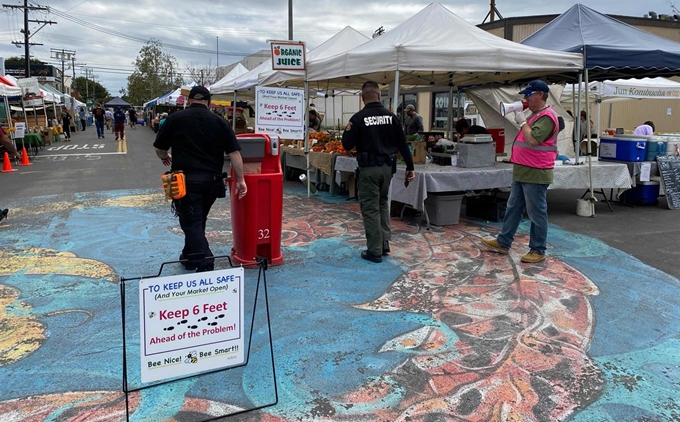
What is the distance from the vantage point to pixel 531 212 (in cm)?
537

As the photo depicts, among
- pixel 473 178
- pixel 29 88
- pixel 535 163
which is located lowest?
pixel 473 178

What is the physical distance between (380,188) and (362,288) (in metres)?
1.26

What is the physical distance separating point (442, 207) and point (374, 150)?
2.24 meters

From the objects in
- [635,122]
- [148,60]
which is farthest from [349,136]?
[148,60]

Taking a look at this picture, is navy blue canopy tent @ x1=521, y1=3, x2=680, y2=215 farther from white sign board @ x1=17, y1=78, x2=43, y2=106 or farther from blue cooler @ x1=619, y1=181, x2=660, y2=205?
white sign board @ x1=17, y1=78, x2=43, y2=106

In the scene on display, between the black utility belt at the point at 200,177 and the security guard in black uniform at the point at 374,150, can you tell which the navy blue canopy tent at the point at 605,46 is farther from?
the black utility belt at the point at 200,177

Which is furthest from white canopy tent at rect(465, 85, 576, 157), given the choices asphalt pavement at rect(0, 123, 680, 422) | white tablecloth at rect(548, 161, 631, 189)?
asphalt pavement at rect(0, 123, 680, 422)

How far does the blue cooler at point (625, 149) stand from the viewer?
28.1 feet

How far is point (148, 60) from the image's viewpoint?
54.1 m

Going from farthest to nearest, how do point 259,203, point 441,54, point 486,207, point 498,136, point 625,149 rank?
point 498,136 < point 625,149 < point 486,207 < point 441,54 < point 259,203

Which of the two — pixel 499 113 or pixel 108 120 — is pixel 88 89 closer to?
pixel 108 120

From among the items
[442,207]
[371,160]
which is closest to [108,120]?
[442,207]

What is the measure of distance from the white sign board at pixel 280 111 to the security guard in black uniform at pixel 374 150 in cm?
324

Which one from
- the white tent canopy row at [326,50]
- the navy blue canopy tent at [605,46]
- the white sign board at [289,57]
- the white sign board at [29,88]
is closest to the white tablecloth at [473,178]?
the navy blue canopy tent at [605,46]
